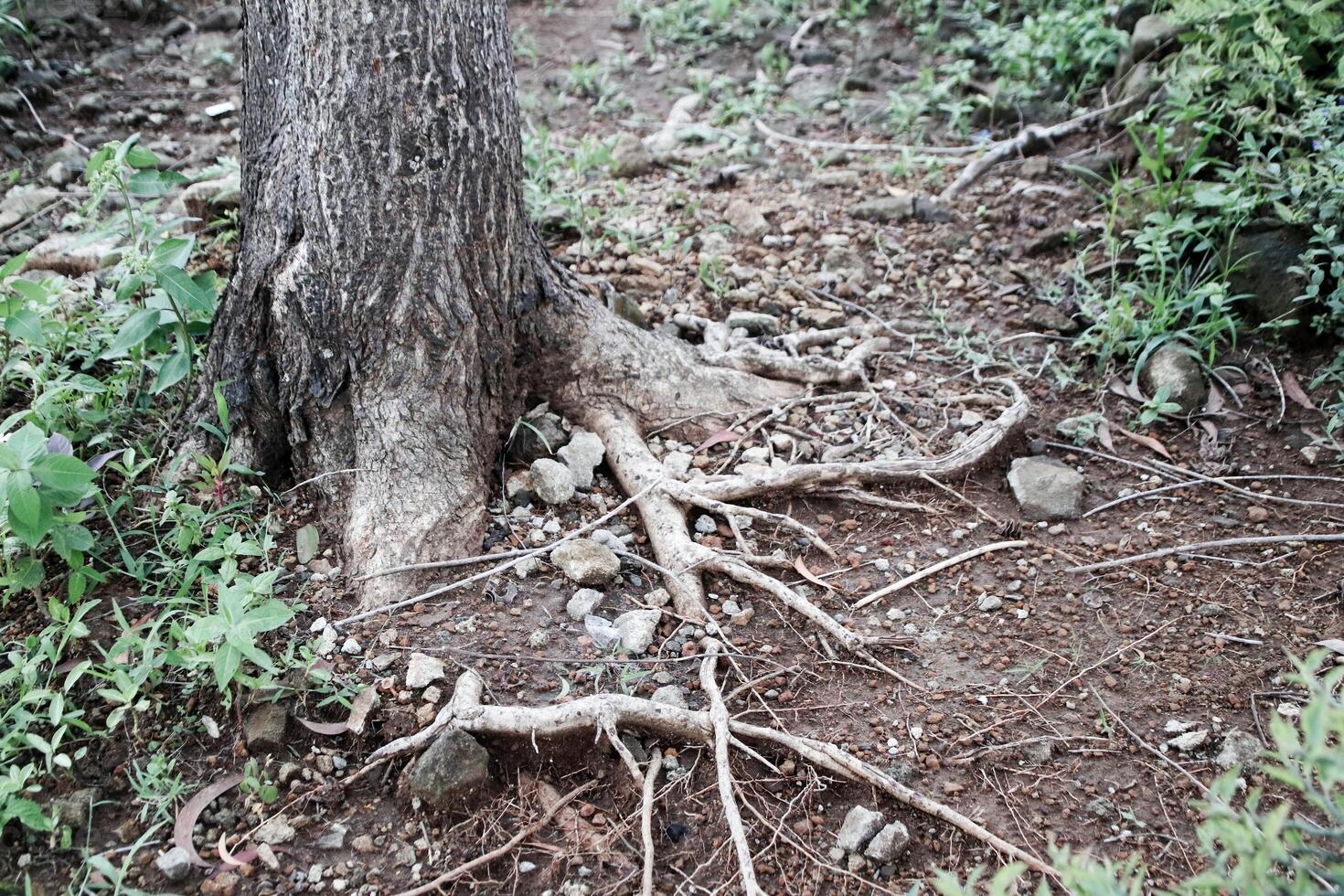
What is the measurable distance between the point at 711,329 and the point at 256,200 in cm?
166

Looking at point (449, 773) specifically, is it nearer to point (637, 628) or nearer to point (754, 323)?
point (637, 628)

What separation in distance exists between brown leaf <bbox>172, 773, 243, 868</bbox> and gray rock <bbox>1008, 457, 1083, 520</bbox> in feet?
7.88

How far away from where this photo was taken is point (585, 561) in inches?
111

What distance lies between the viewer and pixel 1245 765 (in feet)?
7.64

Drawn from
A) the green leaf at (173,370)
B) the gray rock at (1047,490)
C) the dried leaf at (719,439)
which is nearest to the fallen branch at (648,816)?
the dried leaf at (719,439)

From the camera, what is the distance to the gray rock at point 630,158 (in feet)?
15.9

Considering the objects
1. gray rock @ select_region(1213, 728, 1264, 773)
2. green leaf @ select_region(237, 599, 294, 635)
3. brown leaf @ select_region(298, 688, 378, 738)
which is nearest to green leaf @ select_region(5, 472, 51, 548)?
green leaf @ select_region(237, 599, 294, 635)

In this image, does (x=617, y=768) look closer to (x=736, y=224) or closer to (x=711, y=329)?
(x=711, y=329)

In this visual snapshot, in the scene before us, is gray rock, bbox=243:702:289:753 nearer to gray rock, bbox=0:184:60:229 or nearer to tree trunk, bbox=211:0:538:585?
tree trunk, bbox=211:0:538:585

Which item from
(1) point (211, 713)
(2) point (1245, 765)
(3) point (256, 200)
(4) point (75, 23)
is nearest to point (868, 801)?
(2) point (1245, 765)

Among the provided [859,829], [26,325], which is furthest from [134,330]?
[859,829]

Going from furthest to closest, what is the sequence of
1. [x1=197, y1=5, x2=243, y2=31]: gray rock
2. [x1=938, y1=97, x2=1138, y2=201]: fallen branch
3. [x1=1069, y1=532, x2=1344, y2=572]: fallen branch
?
[x1=197, y1=5, x2=243, y2=31]: gray rock < [x1=938, y1=97, x2=1138, y2=201]: fallen branch < [x1=1069, y1=532, x2=1344, y2=572]: fallen branch

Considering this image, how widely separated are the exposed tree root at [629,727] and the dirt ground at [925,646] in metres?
0.05

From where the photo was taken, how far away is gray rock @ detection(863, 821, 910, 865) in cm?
219
